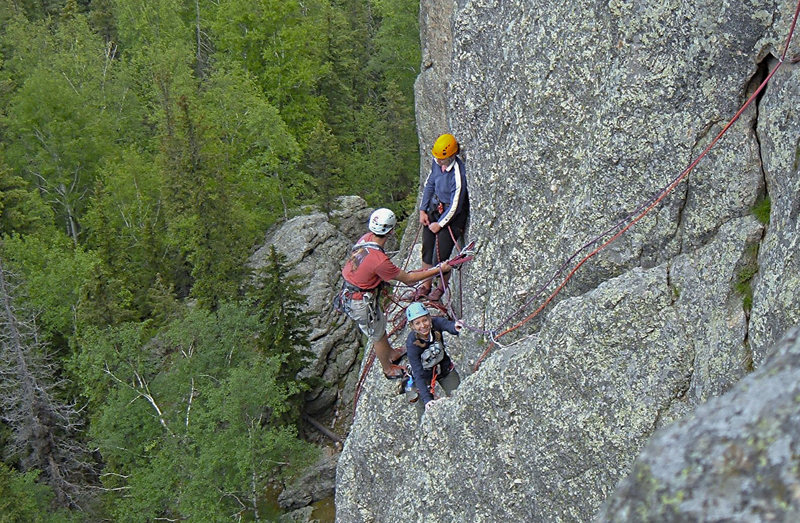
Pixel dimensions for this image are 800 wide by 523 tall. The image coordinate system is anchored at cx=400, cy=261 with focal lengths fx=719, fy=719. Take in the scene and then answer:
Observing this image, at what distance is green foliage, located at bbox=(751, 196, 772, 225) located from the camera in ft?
20.5

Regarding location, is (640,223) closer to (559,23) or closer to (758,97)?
→ (758,97)

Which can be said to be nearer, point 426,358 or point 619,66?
point 619,66

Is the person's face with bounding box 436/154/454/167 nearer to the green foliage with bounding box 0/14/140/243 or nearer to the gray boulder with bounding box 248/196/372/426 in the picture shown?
the gray boulder with bounding box 248/196/372/426

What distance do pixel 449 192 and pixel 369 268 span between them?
163cm

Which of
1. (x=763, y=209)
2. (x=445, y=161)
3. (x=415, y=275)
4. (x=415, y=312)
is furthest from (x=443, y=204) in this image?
(x=763, y=209)

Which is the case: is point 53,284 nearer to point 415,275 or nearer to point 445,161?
point 415,275

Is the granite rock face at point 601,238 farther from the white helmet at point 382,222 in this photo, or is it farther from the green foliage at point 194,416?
the green foliage at point 194,416

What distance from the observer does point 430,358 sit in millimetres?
9625

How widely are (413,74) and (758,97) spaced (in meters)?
31.7

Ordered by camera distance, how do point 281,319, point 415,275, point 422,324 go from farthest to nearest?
point 281,319 < point 415,275 < point 422,324

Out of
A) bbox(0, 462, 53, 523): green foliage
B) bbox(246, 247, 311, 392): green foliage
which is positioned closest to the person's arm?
bbox(246, 247, 311, 392): green foliage

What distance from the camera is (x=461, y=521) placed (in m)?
8.52

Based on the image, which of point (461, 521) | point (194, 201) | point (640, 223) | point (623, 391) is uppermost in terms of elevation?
point (640, 223)

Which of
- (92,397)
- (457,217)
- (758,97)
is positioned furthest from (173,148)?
(758,97)
